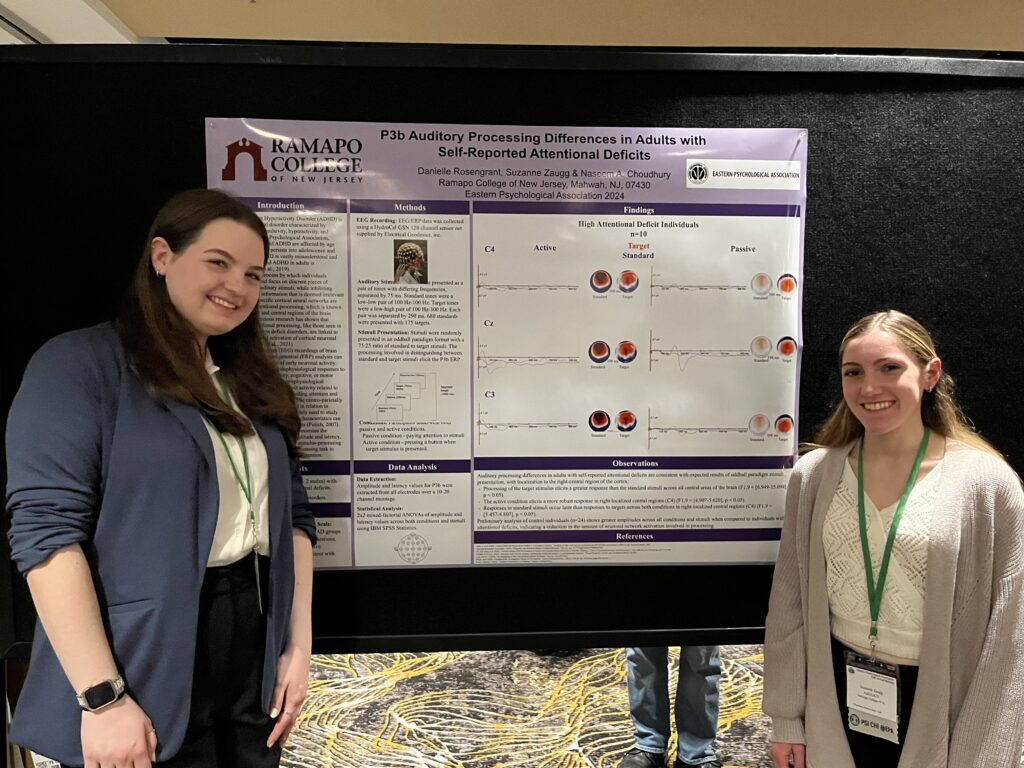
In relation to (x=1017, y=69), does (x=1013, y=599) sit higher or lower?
lower

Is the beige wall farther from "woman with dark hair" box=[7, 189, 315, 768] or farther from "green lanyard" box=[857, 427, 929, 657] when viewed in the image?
"green lanyard" box=[857, 427, 929, 657]

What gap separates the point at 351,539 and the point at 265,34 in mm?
3057

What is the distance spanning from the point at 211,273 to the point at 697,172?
1072 mm

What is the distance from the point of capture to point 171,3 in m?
3.17

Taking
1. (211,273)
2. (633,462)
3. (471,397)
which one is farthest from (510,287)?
(211,273)

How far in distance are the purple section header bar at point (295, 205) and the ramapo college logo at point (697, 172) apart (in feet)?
2.60

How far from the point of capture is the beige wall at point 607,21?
3199 millimetres

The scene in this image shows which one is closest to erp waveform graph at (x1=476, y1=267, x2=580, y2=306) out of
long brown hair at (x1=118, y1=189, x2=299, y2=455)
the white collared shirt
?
long brown hair at (x1=118, y1=189, x2=299, y2=455)

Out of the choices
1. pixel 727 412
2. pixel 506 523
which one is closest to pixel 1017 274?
pixel 727 412

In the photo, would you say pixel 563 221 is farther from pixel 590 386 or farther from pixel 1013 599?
pixel 1013 599

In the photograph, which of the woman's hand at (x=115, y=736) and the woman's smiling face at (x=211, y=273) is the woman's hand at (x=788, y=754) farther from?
the woman's smiling face at (x=211, y=273)

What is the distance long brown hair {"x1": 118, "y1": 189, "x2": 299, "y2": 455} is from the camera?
1.18m

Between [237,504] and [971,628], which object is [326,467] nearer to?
[237,504]

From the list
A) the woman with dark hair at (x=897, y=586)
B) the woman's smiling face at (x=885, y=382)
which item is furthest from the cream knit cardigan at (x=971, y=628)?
the woman's smiling face at (x=885, y=382)
